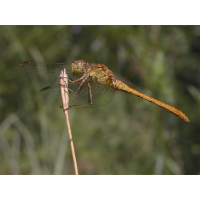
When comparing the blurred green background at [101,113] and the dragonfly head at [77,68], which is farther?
the blurred green background at [101,113]

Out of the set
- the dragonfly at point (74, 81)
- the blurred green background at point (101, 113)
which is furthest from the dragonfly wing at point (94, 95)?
the blurred green background at point (101, 113)

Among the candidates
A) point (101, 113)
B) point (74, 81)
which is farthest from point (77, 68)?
point (101, 113)

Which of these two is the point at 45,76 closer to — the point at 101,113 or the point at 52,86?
the point at 52,86

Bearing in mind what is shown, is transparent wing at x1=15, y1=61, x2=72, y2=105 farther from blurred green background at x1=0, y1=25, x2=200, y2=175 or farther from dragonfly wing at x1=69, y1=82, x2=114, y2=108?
blurred green background at x1=0, y1=25, x2=200, y2=175

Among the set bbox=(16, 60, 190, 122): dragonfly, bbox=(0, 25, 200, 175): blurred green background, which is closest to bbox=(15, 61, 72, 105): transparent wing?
bbox=(16, 60, 190, 122): dragonfly

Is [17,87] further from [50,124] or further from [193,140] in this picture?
[193,140]

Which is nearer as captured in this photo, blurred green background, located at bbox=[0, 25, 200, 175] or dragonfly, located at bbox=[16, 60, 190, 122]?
dragonfly, located at bbox=[16, 60, 190, 122]

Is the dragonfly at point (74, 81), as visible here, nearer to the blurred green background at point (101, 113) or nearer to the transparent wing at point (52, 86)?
the transparent wing at point (52, 86)
